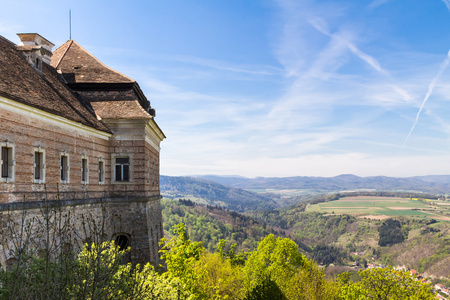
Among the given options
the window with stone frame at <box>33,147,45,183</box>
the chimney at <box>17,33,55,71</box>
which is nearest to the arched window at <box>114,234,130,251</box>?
the window with stone frame at <box>33,147,45,183</box>

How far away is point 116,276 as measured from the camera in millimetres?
13891

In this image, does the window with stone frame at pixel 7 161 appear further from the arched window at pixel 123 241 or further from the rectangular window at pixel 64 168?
the arched window at pixel 123 241

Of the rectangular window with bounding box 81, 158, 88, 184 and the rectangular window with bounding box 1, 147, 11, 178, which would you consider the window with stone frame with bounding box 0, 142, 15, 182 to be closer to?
the rectangular window with bounding box 1, 147, 11, 178

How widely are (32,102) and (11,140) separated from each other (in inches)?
82.7

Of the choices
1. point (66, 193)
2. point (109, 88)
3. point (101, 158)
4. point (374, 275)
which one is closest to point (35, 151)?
point (66, 193)

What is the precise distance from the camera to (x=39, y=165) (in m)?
18.8

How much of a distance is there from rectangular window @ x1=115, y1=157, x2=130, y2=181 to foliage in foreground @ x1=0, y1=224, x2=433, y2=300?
5.35m

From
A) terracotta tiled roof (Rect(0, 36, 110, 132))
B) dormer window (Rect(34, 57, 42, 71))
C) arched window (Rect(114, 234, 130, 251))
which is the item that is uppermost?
dormer window (Rect(34, 57, 42, 71))

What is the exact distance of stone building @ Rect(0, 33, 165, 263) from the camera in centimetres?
1669

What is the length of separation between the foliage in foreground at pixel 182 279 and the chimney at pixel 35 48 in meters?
12.3

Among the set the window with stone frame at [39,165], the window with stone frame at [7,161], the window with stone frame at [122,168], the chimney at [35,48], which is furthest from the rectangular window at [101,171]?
the window with stone frame at [7,161]

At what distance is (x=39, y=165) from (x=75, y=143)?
3.59 metres

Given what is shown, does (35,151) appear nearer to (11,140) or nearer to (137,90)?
(11,140)

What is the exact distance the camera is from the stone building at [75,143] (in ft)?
54.7
